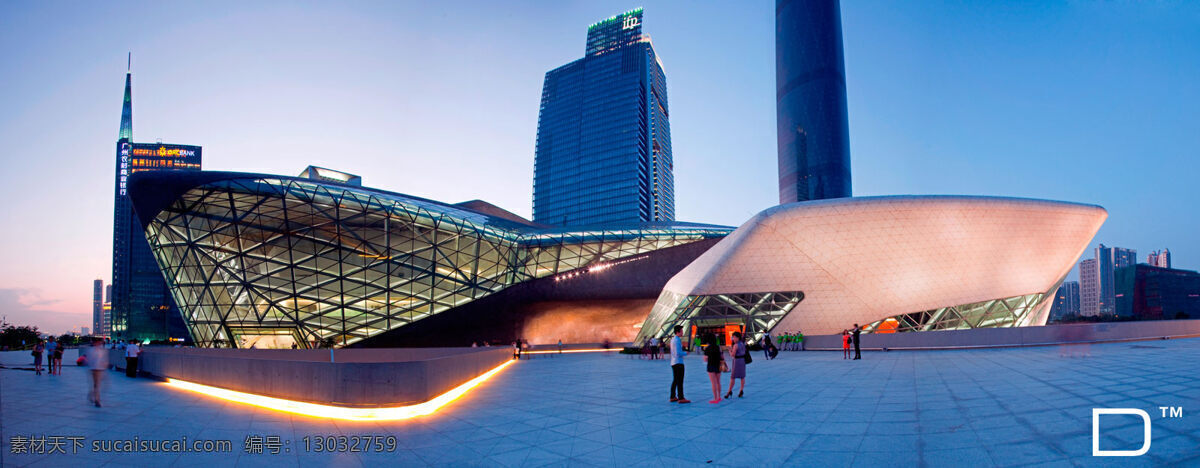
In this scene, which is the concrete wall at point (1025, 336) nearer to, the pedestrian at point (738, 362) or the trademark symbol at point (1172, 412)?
the pedestrian at point (738, 362)

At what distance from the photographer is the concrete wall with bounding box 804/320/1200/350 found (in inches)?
845

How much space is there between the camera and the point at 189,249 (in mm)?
34656

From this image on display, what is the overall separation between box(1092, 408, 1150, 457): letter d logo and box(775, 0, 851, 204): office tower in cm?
16720

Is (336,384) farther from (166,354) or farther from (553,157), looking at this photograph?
(553,157)

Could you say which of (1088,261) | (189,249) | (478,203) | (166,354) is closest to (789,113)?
(1088,261)

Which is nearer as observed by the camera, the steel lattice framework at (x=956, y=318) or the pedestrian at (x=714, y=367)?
the pedestrian at (x=714, y=367)

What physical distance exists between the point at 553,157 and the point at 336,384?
154 meters

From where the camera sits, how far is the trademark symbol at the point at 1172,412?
20.4 feet

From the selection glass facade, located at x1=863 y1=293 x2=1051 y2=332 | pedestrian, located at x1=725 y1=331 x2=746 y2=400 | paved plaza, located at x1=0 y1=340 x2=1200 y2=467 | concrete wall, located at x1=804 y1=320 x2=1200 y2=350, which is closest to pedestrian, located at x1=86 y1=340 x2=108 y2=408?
paved plaza, located at x1=0 y1=340 x2=1200 y2=467

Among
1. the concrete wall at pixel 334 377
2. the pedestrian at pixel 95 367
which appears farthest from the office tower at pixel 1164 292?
the pedestrian at pixel 95 367

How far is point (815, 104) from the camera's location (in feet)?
546

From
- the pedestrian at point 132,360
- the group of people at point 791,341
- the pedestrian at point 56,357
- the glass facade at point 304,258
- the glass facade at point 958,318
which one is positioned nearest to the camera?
the pedestrian at point 132,360

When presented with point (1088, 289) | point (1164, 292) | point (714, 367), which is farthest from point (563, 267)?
point (1088, 289)

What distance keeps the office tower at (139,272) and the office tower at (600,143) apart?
3422 inches
